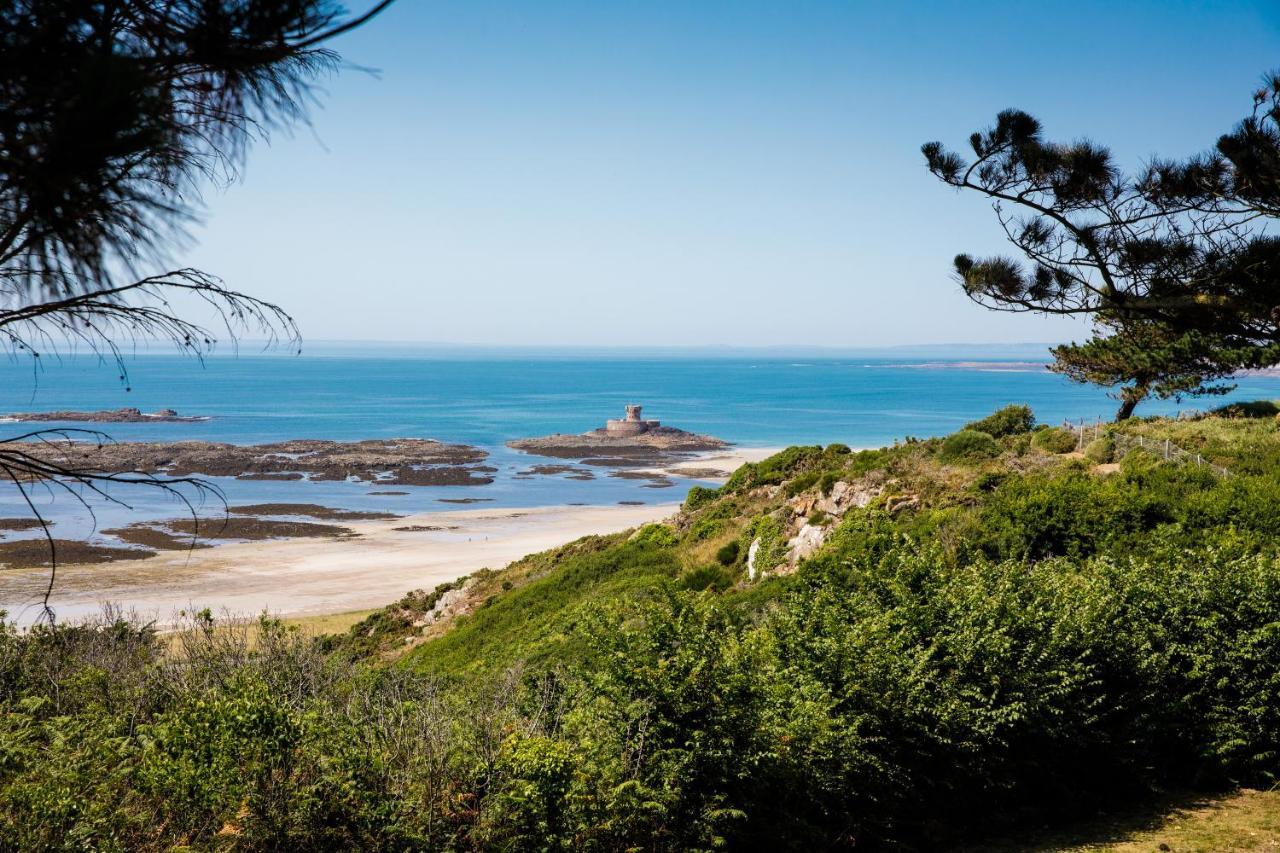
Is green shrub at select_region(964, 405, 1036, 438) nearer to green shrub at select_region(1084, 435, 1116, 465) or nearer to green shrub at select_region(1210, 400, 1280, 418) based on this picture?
green shrub at select_region(1210, 400, 1280, 418)

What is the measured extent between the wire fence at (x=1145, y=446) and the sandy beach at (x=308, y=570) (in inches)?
966

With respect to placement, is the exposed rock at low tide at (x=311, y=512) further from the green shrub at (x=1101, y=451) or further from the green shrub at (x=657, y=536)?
the green shrub at (x=1101, y=451)

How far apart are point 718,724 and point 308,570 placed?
119 ft

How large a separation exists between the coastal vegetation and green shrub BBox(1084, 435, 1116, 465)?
6.86 meters

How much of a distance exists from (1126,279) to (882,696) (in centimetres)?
675

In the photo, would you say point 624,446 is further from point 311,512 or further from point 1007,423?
point 1007,423

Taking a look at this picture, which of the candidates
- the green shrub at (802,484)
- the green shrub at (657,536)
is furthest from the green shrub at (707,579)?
the green shrub at (657,536)

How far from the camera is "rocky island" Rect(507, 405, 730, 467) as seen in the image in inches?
3302

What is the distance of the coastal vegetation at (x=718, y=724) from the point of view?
6109 millimetres

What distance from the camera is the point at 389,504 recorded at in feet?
193

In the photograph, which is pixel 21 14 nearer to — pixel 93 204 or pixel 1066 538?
pixel 93 204

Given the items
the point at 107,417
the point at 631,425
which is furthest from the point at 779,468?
the point at 107,417

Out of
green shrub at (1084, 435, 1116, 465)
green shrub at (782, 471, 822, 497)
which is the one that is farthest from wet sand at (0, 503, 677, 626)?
green shrub at (1084, 435, 1116, 465)

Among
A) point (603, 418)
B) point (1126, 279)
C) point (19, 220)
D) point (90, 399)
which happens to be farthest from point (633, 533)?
point (90, 399)
